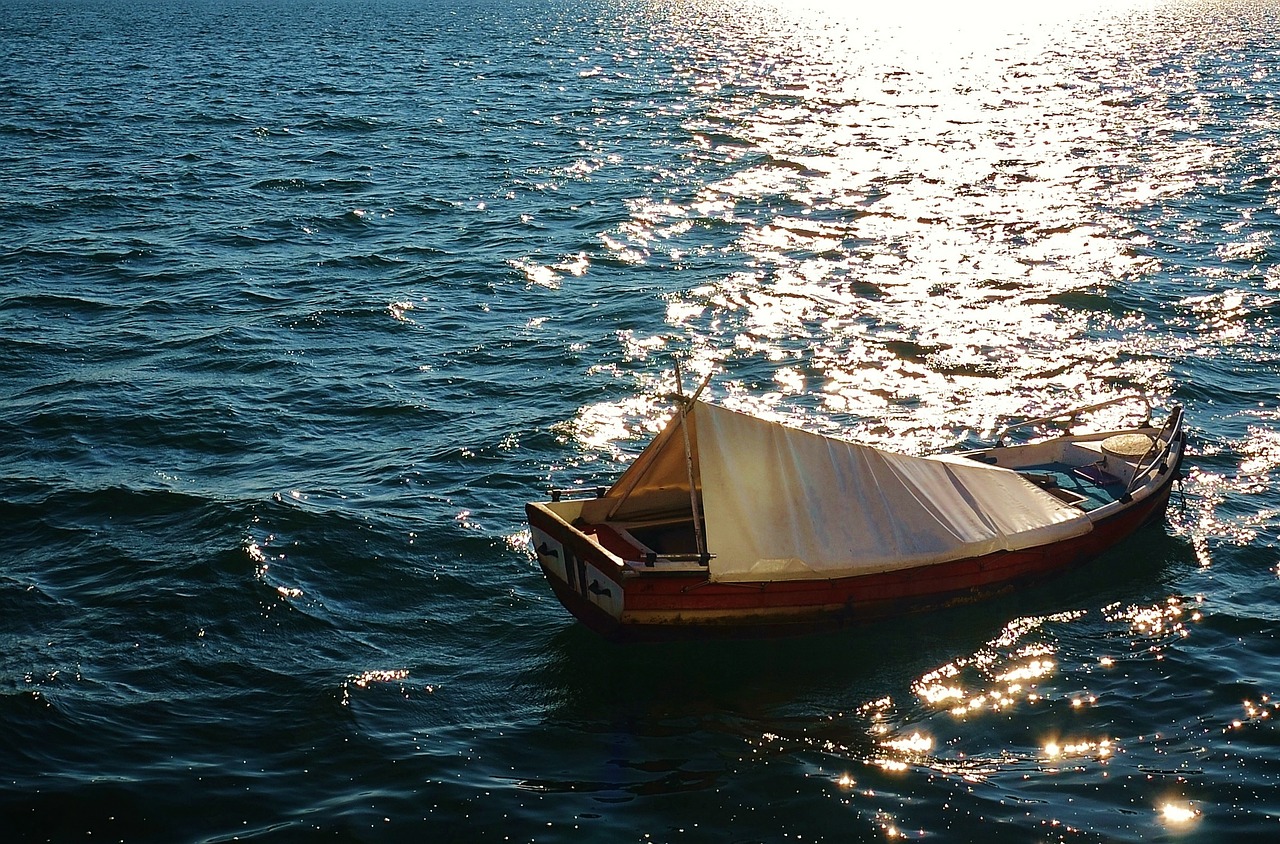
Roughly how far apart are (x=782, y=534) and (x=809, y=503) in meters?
0.76

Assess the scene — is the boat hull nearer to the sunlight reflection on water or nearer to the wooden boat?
the wooden boat

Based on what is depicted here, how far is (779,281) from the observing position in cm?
3834

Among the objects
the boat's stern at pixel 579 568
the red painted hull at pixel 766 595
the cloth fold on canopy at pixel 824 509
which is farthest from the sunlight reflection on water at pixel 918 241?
the boat's stern at pixel 579 568

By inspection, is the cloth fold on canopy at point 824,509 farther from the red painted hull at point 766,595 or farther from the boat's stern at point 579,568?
the boat's stern at point 579,568

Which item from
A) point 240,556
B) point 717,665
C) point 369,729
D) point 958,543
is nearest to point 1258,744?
point 958,543

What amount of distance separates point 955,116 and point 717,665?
5493cm

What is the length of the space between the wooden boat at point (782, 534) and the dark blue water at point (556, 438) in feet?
2.60

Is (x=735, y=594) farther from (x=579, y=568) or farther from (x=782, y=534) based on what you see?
(x=579, y=568)

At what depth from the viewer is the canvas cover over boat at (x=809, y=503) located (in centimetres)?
1914

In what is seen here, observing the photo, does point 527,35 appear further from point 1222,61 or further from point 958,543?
point 958,543

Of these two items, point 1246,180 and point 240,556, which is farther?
point 1246,180

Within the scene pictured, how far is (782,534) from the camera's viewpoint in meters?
19.3

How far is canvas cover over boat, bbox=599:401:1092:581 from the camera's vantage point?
19141 millimetres

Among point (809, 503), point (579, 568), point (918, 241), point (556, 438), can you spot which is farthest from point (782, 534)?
point (918, 241)
